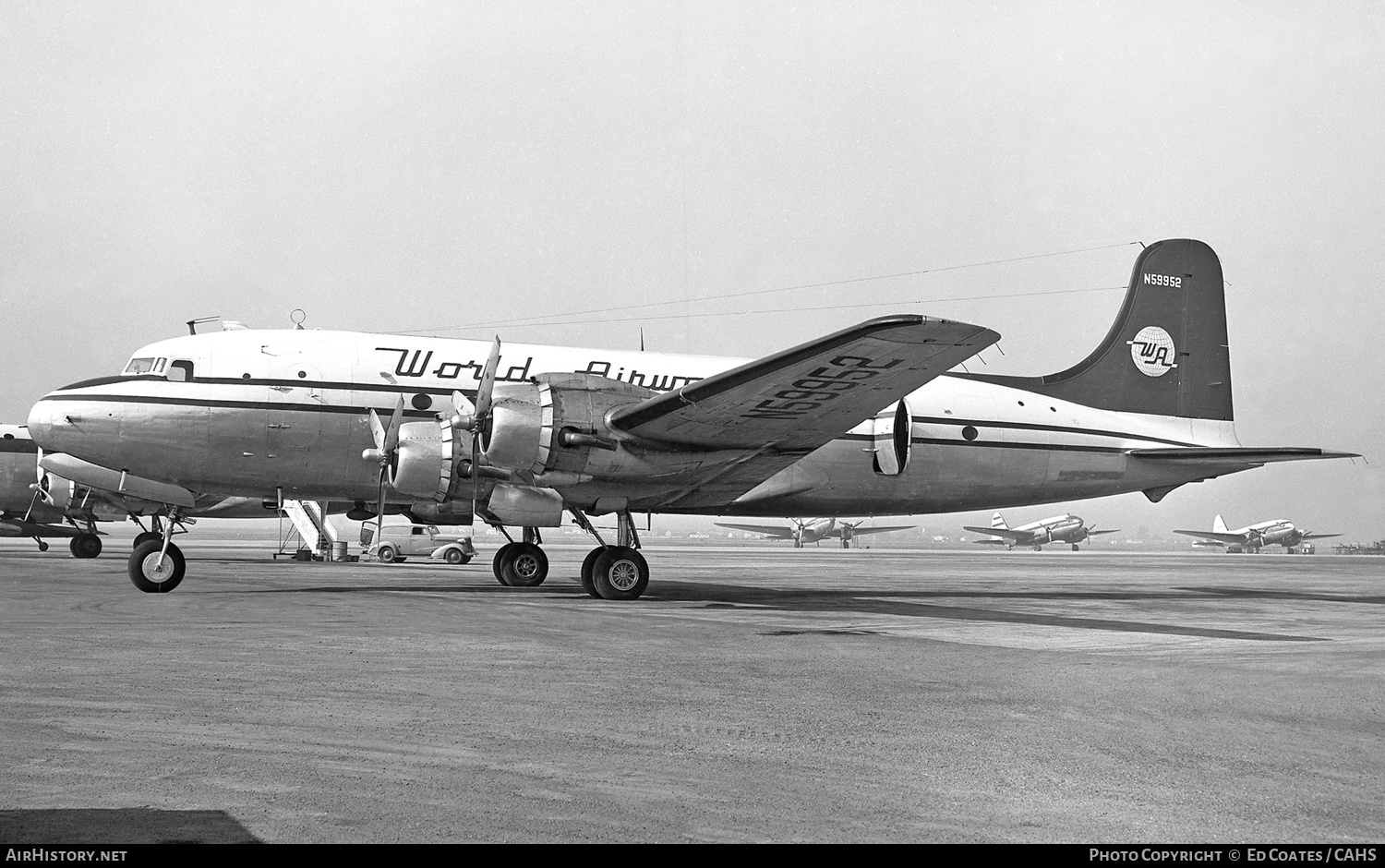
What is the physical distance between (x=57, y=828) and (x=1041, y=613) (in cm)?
1356

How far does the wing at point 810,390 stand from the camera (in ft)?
40.1

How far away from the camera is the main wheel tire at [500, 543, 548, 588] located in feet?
64.8

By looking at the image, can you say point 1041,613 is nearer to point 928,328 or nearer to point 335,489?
point 928,328

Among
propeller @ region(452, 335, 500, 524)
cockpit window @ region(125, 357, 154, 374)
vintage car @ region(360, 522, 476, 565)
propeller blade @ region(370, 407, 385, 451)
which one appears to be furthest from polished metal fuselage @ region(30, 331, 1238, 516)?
vintage car @ region(360, 522, 476, 565)

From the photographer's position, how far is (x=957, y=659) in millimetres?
9188

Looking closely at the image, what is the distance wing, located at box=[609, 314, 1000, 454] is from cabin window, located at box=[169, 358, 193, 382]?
279 inches

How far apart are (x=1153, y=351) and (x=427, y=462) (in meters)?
15.3

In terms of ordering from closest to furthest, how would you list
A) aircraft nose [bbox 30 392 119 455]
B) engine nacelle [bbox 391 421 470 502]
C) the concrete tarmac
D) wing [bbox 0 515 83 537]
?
the concrete tarmac, engine nacelle [bbox 391 421 470 502], aircraft nose [bbox 30 392 119 455], wing [bbox 0 515 83 537]

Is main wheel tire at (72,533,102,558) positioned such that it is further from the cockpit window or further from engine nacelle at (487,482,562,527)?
engine nacelle at (487,482,562,527)

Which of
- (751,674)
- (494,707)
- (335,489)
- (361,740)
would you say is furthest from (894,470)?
(361,740)

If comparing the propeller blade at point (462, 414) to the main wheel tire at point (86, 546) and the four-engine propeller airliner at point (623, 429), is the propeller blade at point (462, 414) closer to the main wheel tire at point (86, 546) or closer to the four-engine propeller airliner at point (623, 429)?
the four-engine propeller airliner at point (623, 429)

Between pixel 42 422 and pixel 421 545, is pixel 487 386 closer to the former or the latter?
pixel 42 422

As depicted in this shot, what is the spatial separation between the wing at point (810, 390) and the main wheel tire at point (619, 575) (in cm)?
202

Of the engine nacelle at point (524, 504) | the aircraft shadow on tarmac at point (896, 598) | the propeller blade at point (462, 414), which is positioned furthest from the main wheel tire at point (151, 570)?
the engine nacelle at point (524, 504)
